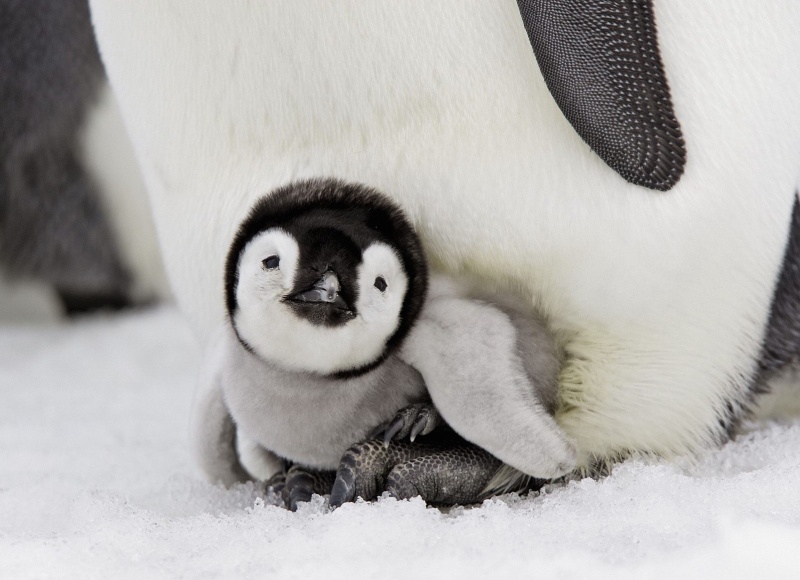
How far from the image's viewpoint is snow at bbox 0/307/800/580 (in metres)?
0.80

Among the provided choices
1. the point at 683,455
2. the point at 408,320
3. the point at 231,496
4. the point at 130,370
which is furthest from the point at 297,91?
the point at 130,370

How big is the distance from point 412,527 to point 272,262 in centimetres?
27

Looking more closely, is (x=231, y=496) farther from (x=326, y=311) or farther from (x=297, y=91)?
(x=297, y=91)

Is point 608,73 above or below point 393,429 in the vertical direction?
above

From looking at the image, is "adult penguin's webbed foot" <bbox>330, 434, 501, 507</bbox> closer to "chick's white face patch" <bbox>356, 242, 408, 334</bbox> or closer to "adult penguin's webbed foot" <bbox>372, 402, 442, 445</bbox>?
"adult penguin's webbed foot" <bbox>372, 402, 442, 445</bbox>

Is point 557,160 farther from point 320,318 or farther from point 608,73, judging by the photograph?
point 320,318

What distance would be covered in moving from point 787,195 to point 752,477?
314 mm

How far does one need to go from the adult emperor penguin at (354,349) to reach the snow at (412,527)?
6cm

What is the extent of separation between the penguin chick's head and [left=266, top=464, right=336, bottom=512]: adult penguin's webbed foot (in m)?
0.15

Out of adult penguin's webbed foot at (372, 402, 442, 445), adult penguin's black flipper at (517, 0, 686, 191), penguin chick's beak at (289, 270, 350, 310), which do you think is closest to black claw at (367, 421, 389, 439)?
adult penguin's webbed foot at (372, 402, 442, 445)

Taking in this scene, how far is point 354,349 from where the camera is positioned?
100cm

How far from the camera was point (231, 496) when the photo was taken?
1.16m

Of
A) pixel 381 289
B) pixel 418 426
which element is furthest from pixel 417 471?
pixel 381 289

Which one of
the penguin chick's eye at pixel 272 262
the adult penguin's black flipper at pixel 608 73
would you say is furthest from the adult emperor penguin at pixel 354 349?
the adult penguin's black flipper at pixel 608 73
